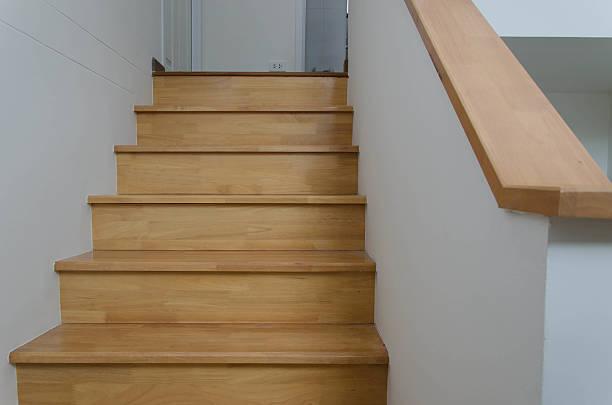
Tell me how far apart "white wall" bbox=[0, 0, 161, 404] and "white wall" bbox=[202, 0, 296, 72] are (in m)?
1.71

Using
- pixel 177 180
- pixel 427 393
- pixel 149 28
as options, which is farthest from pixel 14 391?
pixel 149 28

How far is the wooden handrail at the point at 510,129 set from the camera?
0.35m

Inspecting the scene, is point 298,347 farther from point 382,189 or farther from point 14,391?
point 14,391

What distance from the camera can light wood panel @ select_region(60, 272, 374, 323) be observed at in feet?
3.73

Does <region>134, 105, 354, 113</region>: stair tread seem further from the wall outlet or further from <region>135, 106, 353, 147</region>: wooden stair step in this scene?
the wall outlet

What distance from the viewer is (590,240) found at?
0.36 m

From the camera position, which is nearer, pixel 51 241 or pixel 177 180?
pixel 51 241

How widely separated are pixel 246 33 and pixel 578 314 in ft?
10.7

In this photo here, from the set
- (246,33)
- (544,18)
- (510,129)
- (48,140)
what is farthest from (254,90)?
(510,129)

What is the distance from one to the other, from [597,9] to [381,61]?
20.9 inches

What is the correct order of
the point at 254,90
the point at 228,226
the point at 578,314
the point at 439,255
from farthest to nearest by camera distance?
1. the point at 254,90
2. the point at 228,226
3. the point at 439,255
4. the point at 578,314

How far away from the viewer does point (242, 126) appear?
1.75 m

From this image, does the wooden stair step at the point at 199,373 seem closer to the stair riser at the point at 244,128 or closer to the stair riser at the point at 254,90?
the stair riser at the point at 244,128

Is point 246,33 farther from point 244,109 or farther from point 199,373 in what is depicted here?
point 199,373
